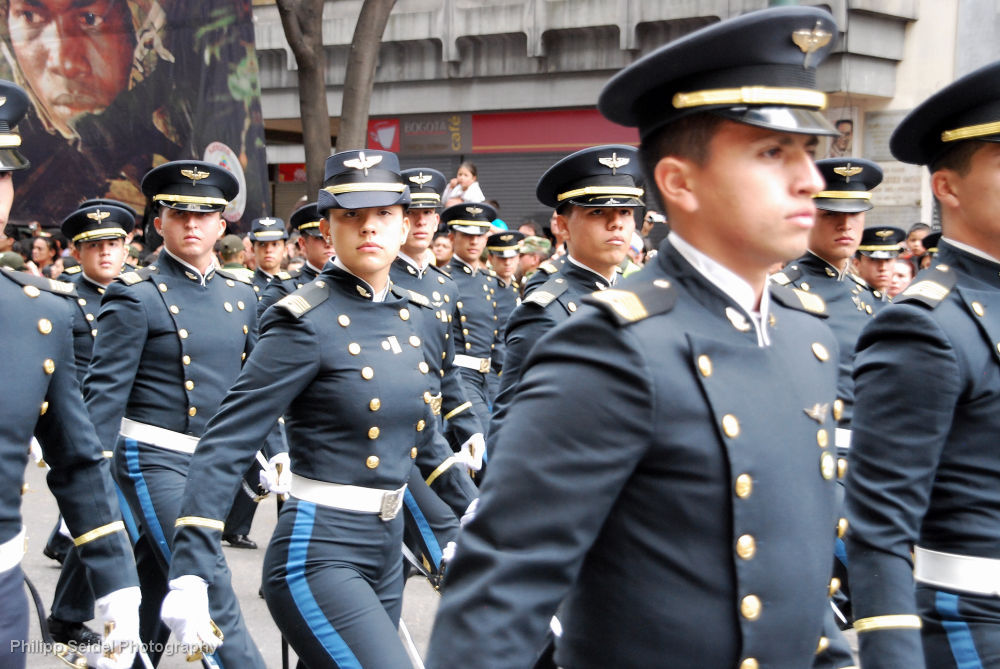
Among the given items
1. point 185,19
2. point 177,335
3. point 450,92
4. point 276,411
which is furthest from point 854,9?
point 276,411

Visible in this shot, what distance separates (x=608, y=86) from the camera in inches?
91.4

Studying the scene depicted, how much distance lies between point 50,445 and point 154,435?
86.1 inches

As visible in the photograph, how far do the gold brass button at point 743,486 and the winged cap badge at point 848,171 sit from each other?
5.14 meters

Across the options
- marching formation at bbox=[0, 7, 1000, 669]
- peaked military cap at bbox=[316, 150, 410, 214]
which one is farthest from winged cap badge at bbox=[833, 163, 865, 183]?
peaked military cap at bbox=[316, 150, 410, 214]

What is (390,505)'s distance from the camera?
4133mm

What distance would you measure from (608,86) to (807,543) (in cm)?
94

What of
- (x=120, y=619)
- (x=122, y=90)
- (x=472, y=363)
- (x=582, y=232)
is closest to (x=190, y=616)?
(x=120, y=619)

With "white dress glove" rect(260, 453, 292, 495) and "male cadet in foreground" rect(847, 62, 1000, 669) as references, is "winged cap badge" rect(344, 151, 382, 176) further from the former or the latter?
"male cadet in foreground" rect(847, 62, 1000, 669)

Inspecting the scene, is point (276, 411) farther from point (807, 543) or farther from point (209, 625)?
point (807, 543)

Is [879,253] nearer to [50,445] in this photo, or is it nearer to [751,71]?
[50,445]

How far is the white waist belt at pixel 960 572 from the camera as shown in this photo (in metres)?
2.76

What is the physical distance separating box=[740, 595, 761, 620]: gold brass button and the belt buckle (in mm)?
2219

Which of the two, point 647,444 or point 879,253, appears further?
point 879,253

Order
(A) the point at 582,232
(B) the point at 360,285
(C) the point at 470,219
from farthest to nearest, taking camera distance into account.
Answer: (C) the point at 470,219 → (A) the point at 582,232 → (B) the point at 360,285
